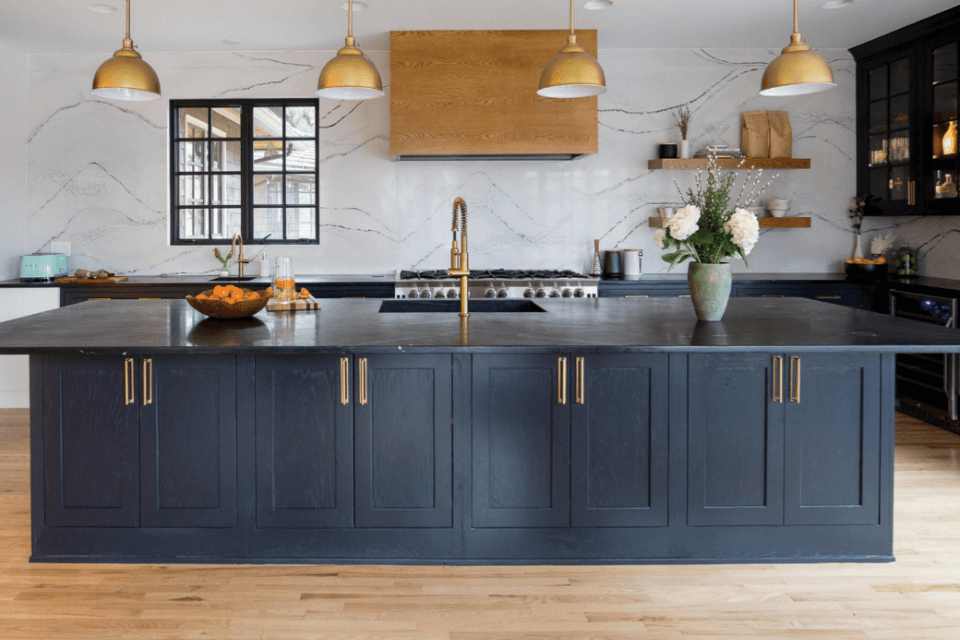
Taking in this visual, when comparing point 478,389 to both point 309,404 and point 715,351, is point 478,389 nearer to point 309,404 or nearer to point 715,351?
point 309,404

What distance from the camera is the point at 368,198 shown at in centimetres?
636

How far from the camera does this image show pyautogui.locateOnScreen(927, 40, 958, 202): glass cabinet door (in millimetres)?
5152

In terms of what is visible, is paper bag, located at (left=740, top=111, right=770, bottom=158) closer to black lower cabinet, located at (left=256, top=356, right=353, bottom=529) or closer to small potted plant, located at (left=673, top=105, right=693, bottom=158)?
small potted plant, located at (left=673, top=105, right=693, bottom=158)

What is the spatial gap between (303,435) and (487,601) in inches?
35.0

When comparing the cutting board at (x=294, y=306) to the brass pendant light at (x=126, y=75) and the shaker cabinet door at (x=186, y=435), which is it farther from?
the brass pendant light at (x=126, y=75)

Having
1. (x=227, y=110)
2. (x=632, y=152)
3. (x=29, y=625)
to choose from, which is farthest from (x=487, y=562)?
(x=227, y=110)

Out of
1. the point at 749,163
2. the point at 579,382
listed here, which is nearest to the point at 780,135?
the point at 749,163

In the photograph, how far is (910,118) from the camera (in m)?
5.58

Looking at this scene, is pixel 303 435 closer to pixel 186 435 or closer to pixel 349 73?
pixel 186 435

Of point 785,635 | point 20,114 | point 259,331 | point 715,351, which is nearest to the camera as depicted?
point 785,635

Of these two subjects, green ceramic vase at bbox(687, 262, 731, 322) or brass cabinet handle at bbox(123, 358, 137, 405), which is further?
green ceramic vase at bbox(687, 262, 731, 322)

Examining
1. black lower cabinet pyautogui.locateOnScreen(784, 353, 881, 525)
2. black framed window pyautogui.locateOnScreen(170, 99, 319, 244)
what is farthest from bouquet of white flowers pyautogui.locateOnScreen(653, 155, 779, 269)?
black framed window pyautogui.locateOnScreen(170, 99, 319, 244)

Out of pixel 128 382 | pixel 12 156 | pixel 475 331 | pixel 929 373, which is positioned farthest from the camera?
pixel 12 156

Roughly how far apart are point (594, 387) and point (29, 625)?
→ 79.1 inches
